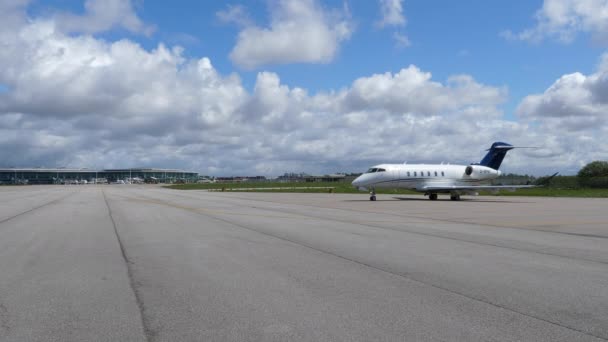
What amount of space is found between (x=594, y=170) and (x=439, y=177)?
72.6 meters

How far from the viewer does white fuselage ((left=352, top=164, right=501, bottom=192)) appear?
39.3 meters

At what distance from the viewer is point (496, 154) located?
46188 mm

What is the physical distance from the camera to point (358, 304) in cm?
650

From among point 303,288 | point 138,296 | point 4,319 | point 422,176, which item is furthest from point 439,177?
point 4,319

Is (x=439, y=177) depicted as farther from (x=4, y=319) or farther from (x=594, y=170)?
(x=594, y=170)

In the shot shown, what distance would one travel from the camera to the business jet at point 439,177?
39.3 meters

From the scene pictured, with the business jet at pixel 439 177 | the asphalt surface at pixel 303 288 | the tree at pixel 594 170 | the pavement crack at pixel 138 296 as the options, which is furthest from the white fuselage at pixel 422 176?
the tree at pixel 594 170

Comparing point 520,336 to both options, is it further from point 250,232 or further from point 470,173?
point 470,173

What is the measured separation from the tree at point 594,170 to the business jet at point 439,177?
61.4 m

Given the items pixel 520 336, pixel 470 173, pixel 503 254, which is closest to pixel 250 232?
pixel 503 254

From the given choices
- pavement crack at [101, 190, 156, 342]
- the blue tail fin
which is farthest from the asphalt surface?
the blue tail fin

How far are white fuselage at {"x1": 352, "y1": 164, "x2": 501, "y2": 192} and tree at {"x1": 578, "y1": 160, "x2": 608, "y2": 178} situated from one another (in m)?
63.3

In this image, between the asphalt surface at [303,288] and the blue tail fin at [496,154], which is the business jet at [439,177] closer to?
the blue tail fin at [496,154]

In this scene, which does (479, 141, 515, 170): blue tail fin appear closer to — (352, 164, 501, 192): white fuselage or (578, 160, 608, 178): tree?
(352, 164, 501, 192): white fuselage
